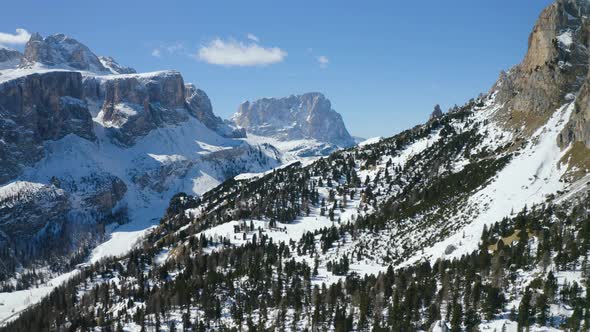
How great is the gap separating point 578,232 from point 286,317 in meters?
67.8

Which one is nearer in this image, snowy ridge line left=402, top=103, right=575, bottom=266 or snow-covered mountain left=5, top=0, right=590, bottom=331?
snow-covered mountain left=5, top=0, right=590, bottom=331

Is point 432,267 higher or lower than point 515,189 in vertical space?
lower

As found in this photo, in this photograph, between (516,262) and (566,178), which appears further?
(566,178)

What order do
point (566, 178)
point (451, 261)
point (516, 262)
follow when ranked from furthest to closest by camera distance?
point (566, 178) → point (451, 261) → point (516, 262)

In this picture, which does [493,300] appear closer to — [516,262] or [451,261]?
[516,262]

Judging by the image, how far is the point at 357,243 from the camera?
559 ft

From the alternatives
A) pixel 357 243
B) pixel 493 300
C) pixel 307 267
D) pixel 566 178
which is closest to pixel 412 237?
pixel 357 243

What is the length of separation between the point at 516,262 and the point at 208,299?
271ft

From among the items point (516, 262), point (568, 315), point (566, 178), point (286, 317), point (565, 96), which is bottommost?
point (286, 317)

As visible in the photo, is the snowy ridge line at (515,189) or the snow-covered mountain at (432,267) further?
the snowy ridge line at (515,189)

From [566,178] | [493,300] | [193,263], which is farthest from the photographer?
[193,263]

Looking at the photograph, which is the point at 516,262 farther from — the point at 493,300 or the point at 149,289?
the point at 149,289

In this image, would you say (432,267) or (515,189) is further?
(515,189)

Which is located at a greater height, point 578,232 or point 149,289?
point 578,232
